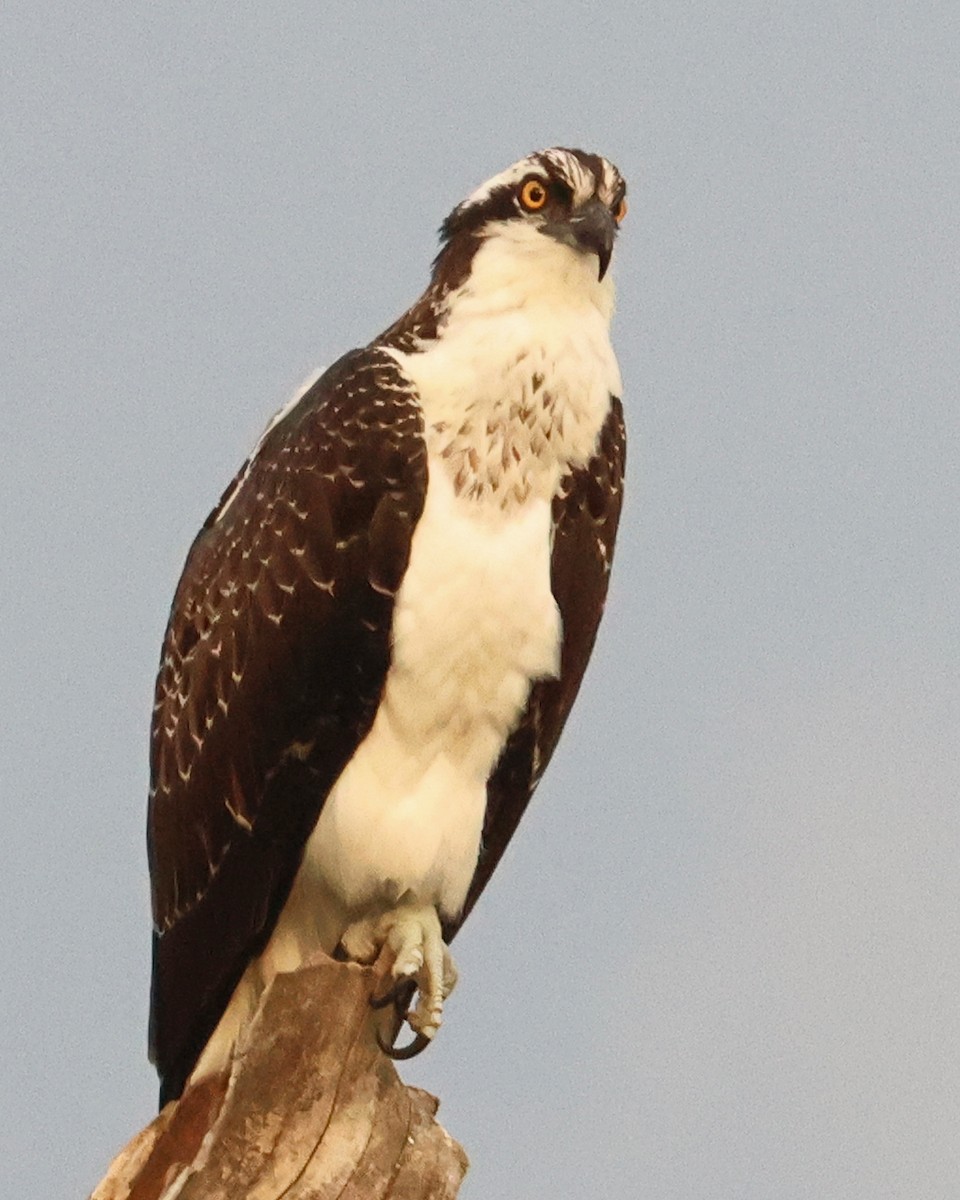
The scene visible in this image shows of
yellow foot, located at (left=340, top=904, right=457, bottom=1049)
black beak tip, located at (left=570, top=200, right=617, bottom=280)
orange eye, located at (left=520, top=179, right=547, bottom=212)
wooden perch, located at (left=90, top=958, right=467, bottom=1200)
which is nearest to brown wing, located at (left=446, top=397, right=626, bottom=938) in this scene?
yellow foot, located at (left=340, top=904, right=457, bottom=1049)

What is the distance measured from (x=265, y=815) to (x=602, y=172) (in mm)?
2456

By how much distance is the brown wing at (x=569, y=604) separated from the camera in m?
7.60

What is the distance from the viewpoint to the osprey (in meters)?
7.35

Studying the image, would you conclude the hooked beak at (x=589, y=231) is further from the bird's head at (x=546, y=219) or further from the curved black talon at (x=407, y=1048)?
the curved black talon at (x=407, y=1048)

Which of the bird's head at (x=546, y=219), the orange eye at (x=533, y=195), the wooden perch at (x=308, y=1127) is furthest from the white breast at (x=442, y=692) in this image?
the orange eye at (x=533, y=195)

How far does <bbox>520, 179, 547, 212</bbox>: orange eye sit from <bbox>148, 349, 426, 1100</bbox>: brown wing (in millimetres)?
742

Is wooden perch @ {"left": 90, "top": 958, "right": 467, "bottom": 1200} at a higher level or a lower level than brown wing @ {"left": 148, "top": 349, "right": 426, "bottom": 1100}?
lower

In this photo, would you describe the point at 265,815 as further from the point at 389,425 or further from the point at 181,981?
the point at 389,425

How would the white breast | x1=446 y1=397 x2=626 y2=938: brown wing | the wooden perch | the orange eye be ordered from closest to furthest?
the wooden perch
the white breast
x1=446 y1=397 x2=626 y2=938: brown wing
the orange eye

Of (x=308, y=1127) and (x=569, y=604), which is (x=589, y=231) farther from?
(x=308, y=1127)

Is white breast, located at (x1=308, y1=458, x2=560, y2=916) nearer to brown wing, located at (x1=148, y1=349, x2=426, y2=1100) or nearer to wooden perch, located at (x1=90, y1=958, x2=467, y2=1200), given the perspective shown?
brown wing, located at (x1=148, y1=349, x2=426, y2=1100)

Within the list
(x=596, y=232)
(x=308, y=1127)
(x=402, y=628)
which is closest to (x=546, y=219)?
(x=596, y=232)

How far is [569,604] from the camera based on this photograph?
25.1 ft

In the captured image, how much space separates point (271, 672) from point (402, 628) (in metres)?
0.53
